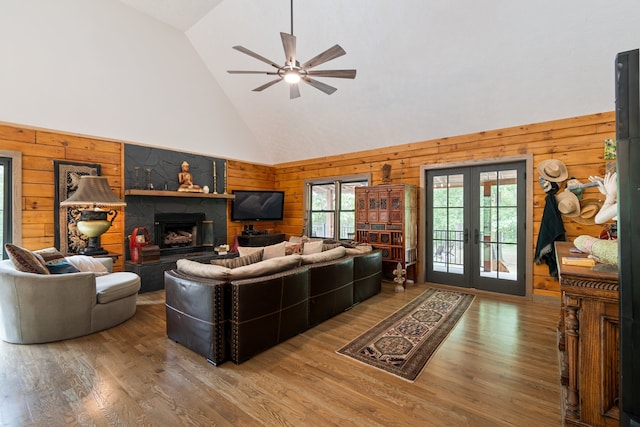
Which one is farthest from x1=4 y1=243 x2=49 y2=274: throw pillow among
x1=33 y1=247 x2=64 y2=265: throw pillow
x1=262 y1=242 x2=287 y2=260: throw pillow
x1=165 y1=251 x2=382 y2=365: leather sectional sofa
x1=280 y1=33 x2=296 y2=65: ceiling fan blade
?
x1=280 y1=33 x2=296 y2=65: ceiling fan blade

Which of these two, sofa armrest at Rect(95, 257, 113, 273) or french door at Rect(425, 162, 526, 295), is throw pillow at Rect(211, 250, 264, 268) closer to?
sofa armrest at Rect(95, 257, 113, 273)

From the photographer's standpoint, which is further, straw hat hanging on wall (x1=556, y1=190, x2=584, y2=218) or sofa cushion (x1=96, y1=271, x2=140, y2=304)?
straw hat hanging on wall (x1=556, y1=190, x2=584, y2=218)

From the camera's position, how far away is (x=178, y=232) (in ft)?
19.6

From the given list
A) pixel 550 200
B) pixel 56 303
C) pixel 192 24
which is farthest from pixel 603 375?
pixel 192 24

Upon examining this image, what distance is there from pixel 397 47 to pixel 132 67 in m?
4.08

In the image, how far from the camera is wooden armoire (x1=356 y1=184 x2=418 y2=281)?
5.08 m

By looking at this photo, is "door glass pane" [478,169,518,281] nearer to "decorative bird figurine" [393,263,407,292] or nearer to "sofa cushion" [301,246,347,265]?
"decorative bird figurine" [393,263,407,292]

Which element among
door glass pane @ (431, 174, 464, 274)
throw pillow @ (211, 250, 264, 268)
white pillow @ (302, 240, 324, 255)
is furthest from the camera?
door glass pane @ (431, 174, 464, 274)

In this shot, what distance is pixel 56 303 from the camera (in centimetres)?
297

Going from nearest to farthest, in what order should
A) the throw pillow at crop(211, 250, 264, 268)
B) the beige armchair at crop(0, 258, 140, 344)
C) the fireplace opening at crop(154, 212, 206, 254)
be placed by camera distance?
the beige armchair at crop(0, 258, 140, 344), the throw pillow at crop(211, 250, 264, 268), the fireplace opening at crop(154, 212, 206, 254)

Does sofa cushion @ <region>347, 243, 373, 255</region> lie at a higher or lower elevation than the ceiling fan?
lower

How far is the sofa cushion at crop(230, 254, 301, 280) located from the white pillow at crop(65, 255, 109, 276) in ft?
8.07

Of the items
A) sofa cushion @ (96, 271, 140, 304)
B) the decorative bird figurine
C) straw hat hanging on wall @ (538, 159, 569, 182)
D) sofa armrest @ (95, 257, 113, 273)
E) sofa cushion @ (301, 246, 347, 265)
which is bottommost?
the decorative bird figurine

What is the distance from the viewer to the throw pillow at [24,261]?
2.99 m
